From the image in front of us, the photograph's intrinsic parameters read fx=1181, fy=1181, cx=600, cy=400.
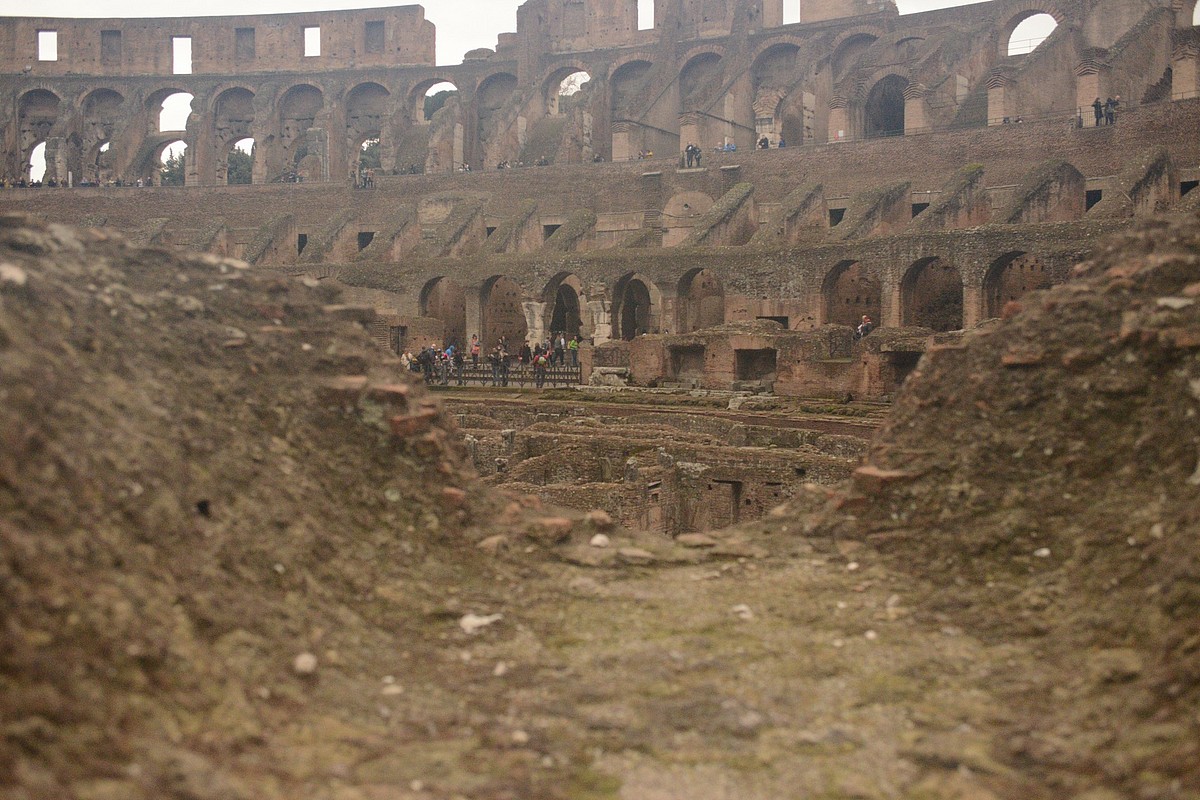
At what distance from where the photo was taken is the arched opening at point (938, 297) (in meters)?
32.5

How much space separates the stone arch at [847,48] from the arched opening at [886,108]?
1.77 meters

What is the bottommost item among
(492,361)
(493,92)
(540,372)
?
(540,372)

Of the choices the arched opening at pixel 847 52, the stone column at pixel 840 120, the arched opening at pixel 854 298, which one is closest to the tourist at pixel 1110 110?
the arched opening at pixel 854 298

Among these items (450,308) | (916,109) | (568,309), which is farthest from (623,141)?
(916,109)

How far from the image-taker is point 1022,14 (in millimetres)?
42219

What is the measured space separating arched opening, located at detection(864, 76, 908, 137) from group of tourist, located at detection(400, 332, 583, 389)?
17.0 meters

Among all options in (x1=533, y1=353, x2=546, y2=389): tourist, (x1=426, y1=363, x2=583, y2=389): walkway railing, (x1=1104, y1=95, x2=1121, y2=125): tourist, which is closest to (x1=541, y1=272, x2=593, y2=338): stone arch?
(x1=426, y1=363, x2=583, y2=389): walkway railing

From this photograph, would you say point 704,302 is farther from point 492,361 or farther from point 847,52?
point 847,52

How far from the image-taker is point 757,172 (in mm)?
40469

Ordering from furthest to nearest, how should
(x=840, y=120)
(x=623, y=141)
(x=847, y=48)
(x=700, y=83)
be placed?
(x=700, y=83) < (x=623, y=141) < (x=847, y=48) < (x=840, y=120)

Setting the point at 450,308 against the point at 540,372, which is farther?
the point at 450,308

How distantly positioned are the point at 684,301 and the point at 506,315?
8073 mm

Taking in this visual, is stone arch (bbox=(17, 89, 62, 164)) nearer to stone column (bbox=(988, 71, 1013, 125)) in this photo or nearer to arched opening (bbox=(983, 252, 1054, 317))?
stone column (bbox=(988, 71, 1013, 125))

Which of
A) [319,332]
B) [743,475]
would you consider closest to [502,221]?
[743,475]
